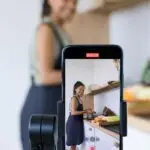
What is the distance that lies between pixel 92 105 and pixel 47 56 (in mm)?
814

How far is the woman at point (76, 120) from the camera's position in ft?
1.32

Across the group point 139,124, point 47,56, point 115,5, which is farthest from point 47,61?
point 139,124

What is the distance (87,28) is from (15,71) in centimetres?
29

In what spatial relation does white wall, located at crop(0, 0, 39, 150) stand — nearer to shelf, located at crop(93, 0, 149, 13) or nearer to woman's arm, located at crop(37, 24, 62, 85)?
woman's arm, located at crop(37, 24, 62, 85)

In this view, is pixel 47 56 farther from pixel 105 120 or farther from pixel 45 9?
pixel 105 120

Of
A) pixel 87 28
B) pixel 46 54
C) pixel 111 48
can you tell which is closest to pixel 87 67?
pixel 111 48

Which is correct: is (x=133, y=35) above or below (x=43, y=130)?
above

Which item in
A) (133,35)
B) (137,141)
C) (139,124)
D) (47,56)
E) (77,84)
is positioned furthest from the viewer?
(133,35)

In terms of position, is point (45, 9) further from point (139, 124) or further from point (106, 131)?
point (106, 131)

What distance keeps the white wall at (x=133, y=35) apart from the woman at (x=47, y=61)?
210 mm

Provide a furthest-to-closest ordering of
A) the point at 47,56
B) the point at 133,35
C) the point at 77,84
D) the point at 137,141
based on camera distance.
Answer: the point at 133,35, the point at 47,56, the point at 137,141, the point at 77,84

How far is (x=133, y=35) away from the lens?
1392 millimetres

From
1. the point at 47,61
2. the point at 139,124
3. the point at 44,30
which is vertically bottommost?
the point at 139,124

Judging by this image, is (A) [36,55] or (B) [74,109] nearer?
(B) [74,109]
